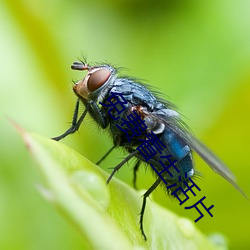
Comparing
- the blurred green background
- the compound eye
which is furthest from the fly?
the blurred green background

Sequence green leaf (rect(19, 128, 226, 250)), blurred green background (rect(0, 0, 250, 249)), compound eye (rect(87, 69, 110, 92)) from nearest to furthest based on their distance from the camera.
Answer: green leaf (rect(19, 128, 226, 250)) → compound eye (rect(87, 69, 110, 92)) → blurred green background (rect(0, 0, 250, 249))

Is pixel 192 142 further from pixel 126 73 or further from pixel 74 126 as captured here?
pixel 126 73

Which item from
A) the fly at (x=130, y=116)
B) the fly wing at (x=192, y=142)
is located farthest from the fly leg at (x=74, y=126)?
the fly wing at (x=192, y=142)

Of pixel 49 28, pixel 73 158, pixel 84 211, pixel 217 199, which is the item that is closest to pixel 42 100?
pixel 49 28

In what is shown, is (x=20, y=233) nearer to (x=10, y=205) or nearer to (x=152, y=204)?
(x=10, y=205)

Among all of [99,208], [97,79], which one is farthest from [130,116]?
[99,208]

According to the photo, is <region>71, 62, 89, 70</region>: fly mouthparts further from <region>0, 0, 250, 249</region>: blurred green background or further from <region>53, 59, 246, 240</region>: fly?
<region>0, 0, 250, 249</region>: blurred green background

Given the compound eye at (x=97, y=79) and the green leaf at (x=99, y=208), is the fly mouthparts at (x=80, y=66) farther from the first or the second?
the green leaf at (x=99, y=208)
